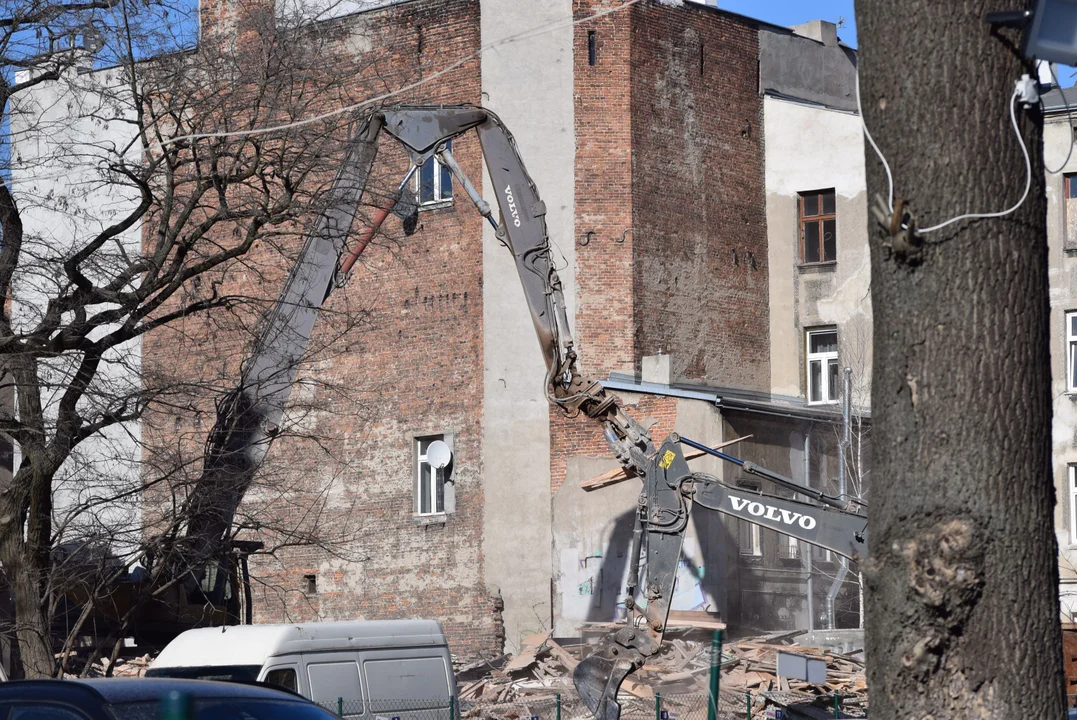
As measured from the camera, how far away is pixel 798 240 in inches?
1181

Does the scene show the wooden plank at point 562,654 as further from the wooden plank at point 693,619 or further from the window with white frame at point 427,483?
the window with white frame at point 427,483

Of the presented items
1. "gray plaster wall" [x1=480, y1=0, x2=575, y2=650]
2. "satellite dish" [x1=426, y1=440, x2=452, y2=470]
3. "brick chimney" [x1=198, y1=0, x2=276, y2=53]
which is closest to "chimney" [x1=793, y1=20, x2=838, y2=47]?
"gray plaster wall" [x1=480, y1=0, x2=575, y2=650]

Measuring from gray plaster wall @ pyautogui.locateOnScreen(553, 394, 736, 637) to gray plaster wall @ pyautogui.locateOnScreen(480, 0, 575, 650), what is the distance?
38 centimetres

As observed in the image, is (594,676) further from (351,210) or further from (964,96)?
(964,96)

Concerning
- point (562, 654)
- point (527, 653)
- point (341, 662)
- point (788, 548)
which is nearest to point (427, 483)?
point (527, 653)

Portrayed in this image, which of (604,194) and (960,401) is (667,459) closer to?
(604,194)

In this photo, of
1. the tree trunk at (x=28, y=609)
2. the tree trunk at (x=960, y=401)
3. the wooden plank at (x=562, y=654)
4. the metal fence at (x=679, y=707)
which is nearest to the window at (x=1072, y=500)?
the metal fence at (x=679, y=707)

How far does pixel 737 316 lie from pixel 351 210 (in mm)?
13385

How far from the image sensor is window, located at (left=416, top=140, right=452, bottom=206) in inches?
1104

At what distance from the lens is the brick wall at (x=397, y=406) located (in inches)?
1058

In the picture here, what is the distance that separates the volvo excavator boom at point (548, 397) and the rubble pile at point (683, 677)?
2.56 m

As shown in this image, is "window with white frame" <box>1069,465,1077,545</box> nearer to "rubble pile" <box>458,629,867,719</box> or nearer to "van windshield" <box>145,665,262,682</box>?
"rubble pile" <box>458,629,867,719</box>

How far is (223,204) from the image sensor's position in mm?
15398

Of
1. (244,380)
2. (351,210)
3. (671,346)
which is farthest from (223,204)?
(671,346)
